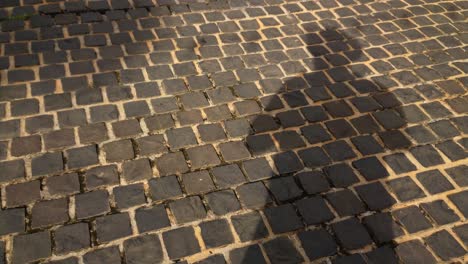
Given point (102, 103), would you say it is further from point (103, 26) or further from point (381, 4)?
point (381, 4)

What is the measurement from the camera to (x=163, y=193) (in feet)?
9.52

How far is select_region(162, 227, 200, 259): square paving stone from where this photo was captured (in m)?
2.56

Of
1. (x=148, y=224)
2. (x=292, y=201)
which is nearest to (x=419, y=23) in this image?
(x=292, y=201)

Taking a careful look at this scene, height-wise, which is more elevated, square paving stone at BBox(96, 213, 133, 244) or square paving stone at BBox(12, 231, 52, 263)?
square paving stone at BBox(96, 213, 133, 244)

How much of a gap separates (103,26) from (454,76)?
13.9 ft

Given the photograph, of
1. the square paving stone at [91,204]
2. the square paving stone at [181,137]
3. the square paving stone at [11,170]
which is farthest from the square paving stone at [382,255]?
the square paving stone at [11,170]

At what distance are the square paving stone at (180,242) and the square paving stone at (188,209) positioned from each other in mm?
92

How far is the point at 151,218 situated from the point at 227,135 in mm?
1067

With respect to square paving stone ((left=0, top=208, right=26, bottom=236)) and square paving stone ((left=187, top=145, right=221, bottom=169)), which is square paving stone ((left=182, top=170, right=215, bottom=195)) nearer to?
square paving stone ((left=187, top=145, right=221, bottom=169))

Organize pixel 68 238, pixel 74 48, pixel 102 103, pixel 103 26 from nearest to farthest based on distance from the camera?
pixel 68 238
pixel 102 103
pixel 74 48
pixel 103 26

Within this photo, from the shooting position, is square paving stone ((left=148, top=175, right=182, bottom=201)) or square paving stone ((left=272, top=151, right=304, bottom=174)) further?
square paving stone ((left=272, top=151, right=304, bottom=174))

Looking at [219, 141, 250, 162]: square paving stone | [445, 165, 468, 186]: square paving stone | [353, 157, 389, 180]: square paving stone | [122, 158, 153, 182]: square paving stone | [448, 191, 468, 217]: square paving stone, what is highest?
[445, 165, 468, 186]: square paving stone

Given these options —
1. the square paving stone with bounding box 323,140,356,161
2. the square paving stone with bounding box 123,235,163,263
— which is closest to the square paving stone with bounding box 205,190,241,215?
the square paving stone with bounding box 123,235,163,263

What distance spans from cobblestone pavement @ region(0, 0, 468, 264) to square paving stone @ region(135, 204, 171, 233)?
1cm
